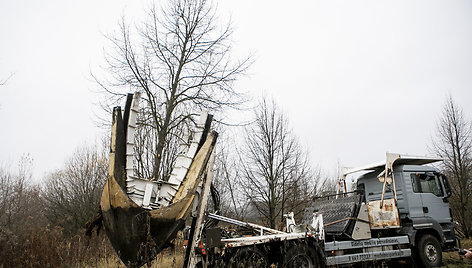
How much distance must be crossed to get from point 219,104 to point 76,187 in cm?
1286

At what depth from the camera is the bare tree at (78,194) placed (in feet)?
54.4

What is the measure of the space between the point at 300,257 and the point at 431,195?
196 inches

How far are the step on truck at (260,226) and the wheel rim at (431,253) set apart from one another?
0.03m

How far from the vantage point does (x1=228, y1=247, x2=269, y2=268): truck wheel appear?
6.23m

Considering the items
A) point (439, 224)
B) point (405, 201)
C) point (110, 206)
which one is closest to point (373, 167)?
point (405, 201)

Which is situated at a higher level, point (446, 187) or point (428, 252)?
point (446, 187)

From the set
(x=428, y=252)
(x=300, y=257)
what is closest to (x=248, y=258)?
(x=300, y=257)

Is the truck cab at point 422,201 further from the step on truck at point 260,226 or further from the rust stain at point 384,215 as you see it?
the rust stain at point 384,215

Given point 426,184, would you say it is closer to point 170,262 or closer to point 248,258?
point 248,258

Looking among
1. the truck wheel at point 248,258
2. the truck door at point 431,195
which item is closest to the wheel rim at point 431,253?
the truck door at point 431,195

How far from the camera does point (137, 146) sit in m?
10.1

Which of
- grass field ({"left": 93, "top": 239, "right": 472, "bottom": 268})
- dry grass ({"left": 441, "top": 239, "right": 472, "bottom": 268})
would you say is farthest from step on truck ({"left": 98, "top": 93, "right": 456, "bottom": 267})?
grass field ({"left": 93, "top": 239, "right": 472, "bottom": 268})

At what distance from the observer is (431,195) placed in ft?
29.4

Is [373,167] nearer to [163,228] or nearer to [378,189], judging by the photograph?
[378,189]
